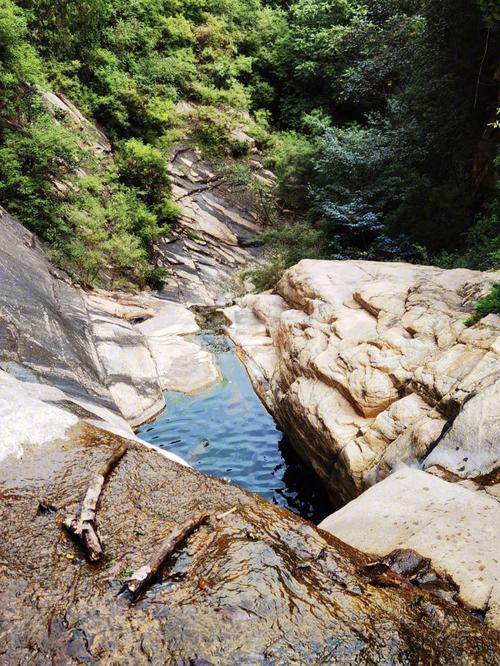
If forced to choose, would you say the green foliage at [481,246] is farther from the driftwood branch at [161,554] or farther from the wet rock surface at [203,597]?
the driftwood branch at [161,554]

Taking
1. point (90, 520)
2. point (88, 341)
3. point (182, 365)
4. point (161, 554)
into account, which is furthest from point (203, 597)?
point (182, 365)

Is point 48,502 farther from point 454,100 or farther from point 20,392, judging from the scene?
point 454,100

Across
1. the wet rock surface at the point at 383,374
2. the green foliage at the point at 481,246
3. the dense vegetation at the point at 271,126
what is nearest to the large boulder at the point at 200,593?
the wet rock surface at the point at 383,374

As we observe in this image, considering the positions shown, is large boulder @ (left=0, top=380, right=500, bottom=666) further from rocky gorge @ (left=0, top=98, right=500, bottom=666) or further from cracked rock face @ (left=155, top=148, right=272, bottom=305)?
cracked rock face @ (left=155, top=148, right=272, bottom=305)

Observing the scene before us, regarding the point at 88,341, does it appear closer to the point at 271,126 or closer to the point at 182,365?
the point at 182,365

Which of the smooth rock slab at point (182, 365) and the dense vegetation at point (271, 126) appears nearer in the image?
the smooth rock slab at point (182, 365)

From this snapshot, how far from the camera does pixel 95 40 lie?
1566 cm

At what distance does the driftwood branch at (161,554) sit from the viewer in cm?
260

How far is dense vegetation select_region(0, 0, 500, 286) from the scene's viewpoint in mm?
10273

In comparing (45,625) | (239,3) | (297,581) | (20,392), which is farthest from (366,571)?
(239,3)

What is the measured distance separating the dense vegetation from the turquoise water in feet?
15.8

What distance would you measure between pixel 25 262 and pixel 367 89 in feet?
40.5

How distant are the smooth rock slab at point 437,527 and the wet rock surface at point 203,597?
272 millimetres

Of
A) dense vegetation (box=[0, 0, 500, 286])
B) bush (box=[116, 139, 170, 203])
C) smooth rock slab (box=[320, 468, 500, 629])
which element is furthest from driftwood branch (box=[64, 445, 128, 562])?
bush (box=[116, 139, 170, 203])
